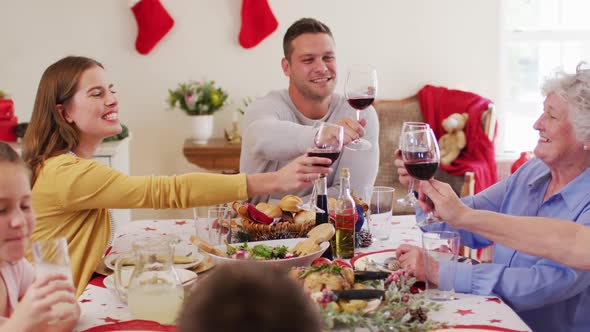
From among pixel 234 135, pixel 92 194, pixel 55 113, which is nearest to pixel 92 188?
pixel 92 194

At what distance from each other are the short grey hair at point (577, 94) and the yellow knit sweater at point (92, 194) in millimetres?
838

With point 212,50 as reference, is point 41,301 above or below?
below

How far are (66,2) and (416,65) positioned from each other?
7.51 ft

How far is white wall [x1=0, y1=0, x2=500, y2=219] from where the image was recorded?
4191mm

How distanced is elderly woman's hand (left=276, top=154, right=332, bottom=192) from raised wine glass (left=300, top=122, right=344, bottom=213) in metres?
Result: 0.02

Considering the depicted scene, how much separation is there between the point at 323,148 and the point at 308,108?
1.03 meters

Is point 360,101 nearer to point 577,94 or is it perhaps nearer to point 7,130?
point 577,94

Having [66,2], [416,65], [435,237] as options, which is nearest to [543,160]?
[435,237]

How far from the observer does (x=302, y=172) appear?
175 centimetres

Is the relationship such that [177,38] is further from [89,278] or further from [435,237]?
[435,237]

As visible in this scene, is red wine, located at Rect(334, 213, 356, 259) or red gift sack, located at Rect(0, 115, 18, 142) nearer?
red wine, located at Rect(334, 213, 356, 259)

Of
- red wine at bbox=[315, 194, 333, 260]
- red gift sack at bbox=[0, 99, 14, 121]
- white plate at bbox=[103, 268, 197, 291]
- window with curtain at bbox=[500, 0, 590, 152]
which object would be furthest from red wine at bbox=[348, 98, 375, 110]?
window with curtain at bbox=[500, 0, 590, 152]

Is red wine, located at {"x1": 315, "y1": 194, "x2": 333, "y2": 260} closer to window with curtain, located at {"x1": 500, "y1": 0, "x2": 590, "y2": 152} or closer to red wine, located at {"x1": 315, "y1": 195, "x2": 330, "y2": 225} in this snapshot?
red wine, located at {"x1": 315, "y1": 195, "x2": 330, "y2": 225}

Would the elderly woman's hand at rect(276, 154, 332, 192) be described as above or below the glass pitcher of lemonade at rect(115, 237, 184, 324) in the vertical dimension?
above
